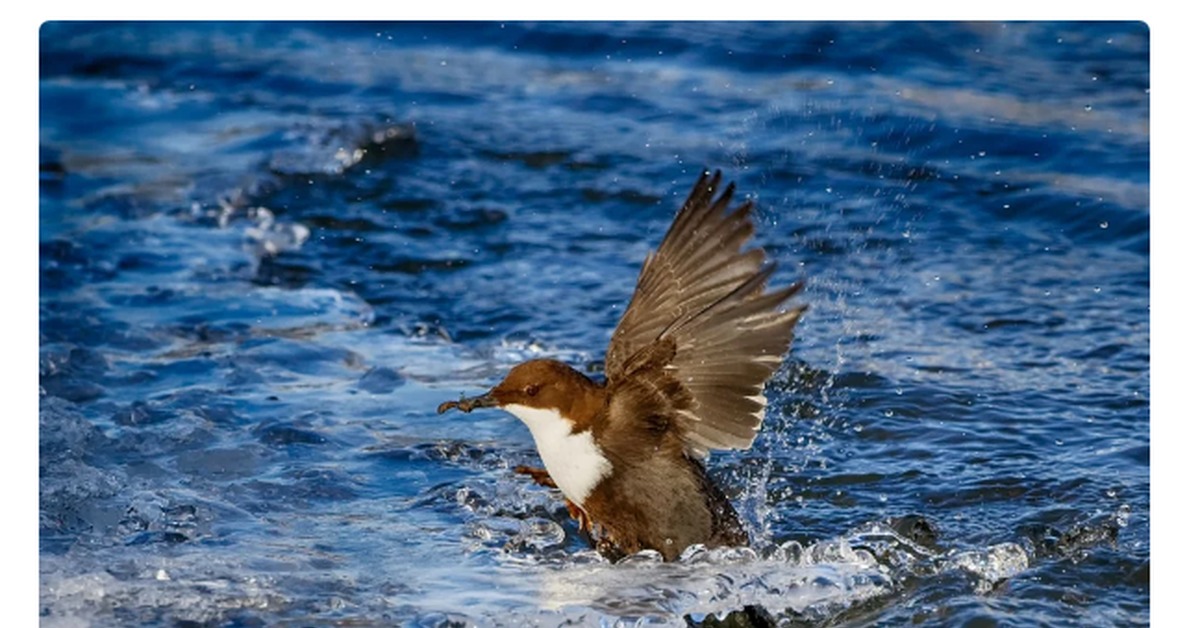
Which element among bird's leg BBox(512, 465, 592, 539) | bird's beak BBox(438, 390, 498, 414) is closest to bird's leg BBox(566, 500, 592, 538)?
bird's leg BBox(512, 465, 592, 539)

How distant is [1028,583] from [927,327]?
2365 millimetres

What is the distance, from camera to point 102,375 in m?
7.11

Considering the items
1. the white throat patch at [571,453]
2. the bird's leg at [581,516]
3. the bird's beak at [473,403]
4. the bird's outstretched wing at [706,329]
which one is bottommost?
the bird's leg at [581,516]

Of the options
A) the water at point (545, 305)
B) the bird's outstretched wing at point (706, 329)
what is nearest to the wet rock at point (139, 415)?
the water at point (545, 305)

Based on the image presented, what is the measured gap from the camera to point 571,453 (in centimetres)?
512

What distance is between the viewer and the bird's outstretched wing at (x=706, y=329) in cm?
501

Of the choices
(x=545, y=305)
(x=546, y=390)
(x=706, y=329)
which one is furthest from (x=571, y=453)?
(x=545, y=305)

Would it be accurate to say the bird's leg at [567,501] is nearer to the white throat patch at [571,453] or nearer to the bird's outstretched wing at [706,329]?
the white throat patch at [571,453]

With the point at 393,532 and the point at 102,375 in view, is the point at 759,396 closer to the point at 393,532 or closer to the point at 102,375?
the point at 393,532

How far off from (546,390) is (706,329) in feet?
1.76

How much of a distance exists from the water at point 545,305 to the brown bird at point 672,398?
6.9 inches

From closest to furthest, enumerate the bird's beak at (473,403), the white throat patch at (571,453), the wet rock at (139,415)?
the bird's beak at (473,403), the white throat patch at (571,453), the wet rock at (139,415)

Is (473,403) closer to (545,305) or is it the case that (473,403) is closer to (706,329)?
(706,329)

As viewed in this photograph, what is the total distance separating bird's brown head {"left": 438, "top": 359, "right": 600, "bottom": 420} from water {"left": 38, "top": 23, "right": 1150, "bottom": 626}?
21.5 inches
